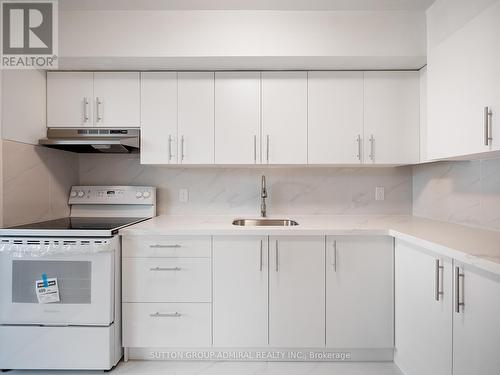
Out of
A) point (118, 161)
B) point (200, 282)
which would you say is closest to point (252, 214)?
point (200, 282)

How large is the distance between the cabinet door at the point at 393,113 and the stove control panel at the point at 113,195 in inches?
→ 71.7

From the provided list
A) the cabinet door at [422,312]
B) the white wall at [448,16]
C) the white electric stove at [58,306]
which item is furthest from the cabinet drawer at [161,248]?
the white wall at [448,16]

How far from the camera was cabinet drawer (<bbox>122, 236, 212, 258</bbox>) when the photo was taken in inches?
71.4

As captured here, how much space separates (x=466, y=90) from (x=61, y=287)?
2541 mm

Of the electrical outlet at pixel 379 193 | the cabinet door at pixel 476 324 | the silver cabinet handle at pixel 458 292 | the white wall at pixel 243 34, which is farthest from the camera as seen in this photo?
the electrical outlet at pixel 379 193

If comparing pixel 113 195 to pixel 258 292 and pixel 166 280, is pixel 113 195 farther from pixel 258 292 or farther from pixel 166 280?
pixel 258 292

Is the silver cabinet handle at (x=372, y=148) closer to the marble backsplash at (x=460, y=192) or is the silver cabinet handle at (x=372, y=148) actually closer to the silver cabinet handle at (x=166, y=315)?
the marble backsplash at (x=460, y=192)

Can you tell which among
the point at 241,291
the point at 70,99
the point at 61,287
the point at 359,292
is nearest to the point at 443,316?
the point at 359,292

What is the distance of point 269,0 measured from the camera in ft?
5.92

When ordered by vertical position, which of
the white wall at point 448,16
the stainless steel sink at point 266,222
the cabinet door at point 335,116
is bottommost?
the stainless steel sink at point 266,222

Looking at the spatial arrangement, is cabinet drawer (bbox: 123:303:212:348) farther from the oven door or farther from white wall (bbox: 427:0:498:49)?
white wall (bbox: 427:0:498:49)

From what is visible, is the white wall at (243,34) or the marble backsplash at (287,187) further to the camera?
the marble backsplash at (287,187)

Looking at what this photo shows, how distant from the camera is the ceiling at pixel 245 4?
1820mm

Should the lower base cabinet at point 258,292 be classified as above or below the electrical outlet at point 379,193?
below
